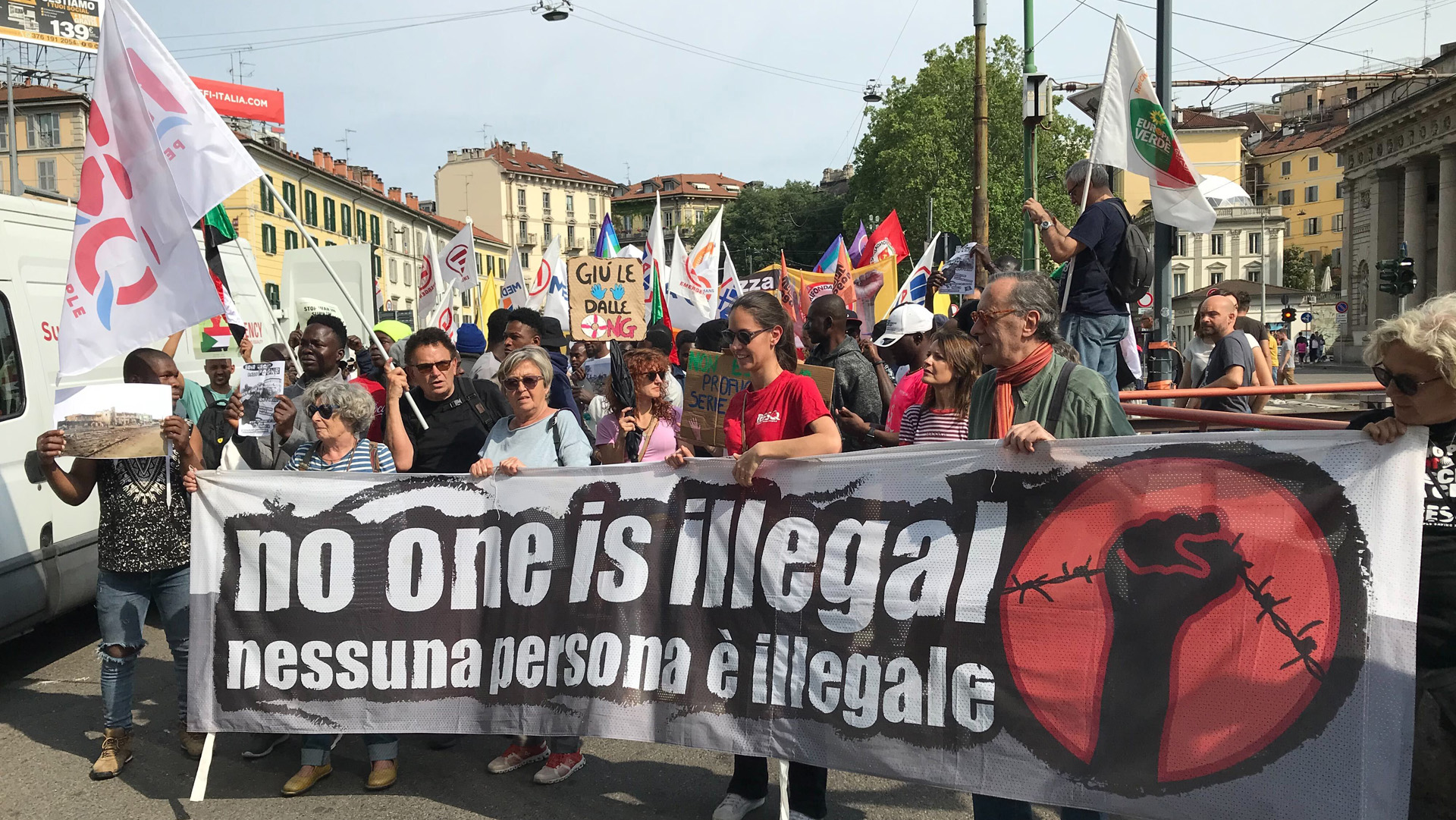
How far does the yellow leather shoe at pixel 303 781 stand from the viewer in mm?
4496

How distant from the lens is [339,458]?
15.6 ft

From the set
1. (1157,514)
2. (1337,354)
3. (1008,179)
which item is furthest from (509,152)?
(1157,514)

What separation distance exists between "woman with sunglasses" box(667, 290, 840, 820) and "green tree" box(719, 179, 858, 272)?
90901mm

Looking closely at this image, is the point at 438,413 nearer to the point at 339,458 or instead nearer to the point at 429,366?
the point at 429,366

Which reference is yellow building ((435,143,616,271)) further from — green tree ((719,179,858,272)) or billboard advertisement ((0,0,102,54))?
billboard advertisement ((0,0,102,54))

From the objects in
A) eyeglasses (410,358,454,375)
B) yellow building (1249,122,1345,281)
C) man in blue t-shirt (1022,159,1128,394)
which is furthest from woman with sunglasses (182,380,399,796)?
yellow building (1249,122,1345,281)

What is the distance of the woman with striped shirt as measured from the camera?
5.03m

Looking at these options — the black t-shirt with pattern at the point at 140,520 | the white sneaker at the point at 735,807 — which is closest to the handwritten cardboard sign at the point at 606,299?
the black t-shirt with pattern at the point at 140,520

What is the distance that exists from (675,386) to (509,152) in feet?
340

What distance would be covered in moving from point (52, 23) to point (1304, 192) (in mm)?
94745

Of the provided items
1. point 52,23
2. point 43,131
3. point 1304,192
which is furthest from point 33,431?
point 1304,192

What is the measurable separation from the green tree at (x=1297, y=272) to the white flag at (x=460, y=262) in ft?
267

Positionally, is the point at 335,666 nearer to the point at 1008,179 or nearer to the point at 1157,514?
the point at 1157,514

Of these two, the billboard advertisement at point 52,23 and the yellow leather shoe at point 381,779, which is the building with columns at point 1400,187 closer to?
the yellow leather shoe at point 381,779
